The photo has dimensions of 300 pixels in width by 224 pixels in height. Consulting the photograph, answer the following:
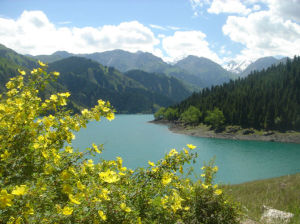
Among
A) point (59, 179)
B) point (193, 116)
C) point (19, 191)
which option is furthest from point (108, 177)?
point (193, 116)

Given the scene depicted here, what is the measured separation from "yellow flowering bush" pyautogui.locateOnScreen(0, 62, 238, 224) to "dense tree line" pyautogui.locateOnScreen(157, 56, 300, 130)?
327ft

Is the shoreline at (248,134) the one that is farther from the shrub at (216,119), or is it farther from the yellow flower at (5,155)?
the yellow flower at (5,155)

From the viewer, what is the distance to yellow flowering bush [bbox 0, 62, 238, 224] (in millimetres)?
2846

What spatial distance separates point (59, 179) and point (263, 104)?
361 feet

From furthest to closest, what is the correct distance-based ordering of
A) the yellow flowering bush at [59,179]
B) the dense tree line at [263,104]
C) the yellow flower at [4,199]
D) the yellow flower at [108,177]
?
the dense tree line at [263,104]
the yellow flower at [108,177]
the yellow flowering bush at [59,179]
the yellow flower at [4,199]

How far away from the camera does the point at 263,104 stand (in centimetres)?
9975

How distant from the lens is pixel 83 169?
3.89 m

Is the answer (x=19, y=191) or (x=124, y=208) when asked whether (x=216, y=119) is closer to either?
(x=124, y=208)

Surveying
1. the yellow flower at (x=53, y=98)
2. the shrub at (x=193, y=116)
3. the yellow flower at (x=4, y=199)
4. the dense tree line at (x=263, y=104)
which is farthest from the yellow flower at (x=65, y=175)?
the shrub at (x=193, y=116)

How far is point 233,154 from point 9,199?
61878 mm

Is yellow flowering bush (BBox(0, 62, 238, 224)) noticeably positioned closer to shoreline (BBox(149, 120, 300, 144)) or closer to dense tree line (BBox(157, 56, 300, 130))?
shoreline (BBox(149, 120, 300, 144))

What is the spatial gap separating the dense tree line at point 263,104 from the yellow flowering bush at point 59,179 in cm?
9972

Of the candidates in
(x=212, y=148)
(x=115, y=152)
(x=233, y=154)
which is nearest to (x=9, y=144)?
(x=115, y=152)

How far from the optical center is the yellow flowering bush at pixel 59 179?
285 centimetres
